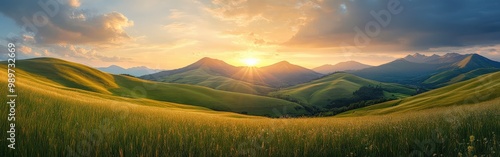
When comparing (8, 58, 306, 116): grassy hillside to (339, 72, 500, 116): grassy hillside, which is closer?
(339, 72, 500, 116): grassy hillside

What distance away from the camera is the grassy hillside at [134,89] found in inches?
4653

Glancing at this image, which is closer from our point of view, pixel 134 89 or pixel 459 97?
pixel 459 97

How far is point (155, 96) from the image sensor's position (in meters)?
140

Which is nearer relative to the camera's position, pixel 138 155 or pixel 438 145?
pixel 138 155

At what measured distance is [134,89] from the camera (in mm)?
153500

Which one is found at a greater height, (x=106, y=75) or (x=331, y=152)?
(x=106, y=75)

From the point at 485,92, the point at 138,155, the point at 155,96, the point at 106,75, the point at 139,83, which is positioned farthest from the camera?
the point at 139,83

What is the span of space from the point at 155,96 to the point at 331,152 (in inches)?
5611

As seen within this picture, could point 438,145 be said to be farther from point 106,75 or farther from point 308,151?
point 106,75

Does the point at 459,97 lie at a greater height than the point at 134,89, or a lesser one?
lesser

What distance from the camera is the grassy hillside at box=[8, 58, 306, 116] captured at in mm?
118181

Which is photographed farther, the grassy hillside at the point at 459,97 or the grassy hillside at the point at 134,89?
the grassy hillside at the point at 134,89

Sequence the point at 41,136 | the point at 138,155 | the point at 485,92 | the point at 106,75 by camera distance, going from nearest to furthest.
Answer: the point at 138,155 < the point at 41,136 < the point at 485,92 < the point at 106,75

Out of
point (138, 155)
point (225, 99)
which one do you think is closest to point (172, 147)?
point (138, 155)
